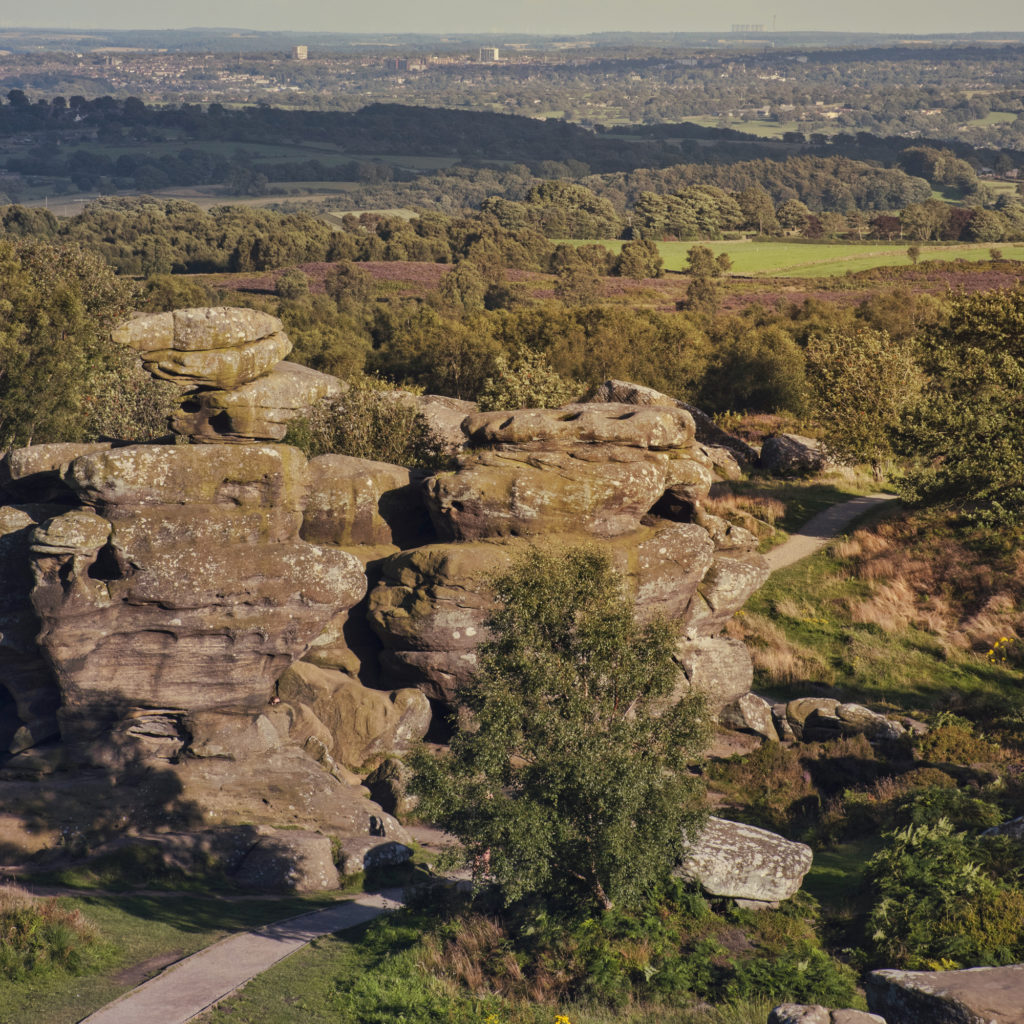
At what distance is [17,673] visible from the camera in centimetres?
3584

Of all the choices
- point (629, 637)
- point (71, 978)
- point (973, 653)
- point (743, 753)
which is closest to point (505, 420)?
point (743, 753)

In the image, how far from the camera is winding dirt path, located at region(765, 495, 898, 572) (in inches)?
2026

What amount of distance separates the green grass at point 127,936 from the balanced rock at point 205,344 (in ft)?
74.7

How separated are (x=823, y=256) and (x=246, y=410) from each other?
153674mm

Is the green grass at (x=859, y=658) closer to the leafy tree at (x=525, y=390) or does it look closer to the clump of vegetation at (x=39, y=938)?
the leafy tree at (x=525, y=390)

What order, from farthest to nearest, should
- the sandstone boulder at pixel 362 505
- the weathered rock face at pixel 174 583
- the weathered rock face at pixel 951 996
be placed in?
the sandstone boulder at pixel 362 505
the weathered rock face at pixel 174 583
the weathered rock face at pixel 951 996

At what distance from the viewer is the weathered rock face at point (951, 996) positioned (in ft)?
56.4

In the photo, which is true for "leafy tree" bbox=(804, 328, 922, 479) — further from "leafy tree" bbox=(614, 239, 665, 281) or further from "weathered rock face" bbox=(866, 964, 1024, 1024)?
"leafy tree" bbox=(614, 239, 665, 281)

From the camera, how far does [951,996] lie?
17.7 metres

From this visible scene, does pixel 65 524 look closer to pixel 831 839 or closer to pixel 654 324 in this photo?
Answer: pixel 831 839

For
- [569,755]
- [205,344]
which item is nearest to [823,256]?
[205,344]

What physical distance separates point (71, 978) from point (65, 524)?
15.5 m

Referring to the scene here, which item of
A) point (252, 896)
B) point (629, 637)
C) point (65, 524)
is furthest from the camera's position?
point (65, 524)

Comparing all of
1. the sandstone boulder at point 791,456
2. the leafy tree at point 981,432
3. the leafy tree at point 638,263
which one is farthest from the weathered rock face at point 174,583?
the leafy tree at point 638,263
